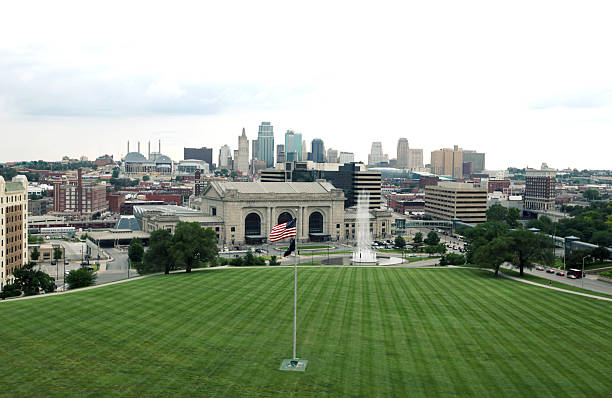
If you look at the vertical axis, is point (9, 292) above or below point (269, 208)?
below

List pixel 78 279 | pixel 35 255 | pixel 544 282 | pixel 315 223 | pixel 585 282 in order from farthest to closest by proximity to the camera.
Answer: pixel 315 223 → pixel 35 255 → pixel 585 282 → pixel 544 282 → pixel 78 279

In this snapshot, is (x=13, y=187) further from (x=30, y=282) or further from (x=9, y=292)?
(x=9, y=292)

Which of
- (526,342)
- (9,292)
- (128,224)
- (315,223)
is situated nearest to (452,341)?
(526,342)

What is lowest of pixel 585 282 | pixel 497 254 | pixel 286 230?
pixel 585 282

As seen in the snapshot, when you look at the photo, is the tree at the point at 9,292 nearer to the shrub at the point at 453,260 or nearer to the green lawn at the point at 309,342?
the green lawn at the point at 309,342

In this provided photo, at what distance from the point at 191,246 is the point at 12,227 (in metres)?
33.1

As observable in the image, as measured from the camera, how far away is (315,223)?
519 ft

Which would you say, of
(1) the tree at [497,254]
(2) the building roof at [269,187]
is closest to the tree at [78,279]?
(1) the tree at [497,254]

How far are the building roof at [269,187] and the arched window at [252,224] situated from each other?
6.68 meters

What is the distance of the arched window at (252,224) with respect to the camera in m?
149

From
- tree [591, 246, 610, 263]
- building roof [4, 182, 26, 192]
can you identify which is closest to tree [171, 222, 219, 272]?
building roof [4, 182, 26, 192]

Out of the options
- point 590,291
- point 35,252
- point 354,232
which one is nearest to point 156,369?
point 590,291

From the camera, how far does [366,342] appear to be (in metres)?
43.9

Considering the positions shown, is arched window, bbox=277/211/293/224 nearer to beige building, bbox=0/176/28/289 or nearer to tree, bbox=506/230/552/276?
beige building, bbox=0/176/28/289
